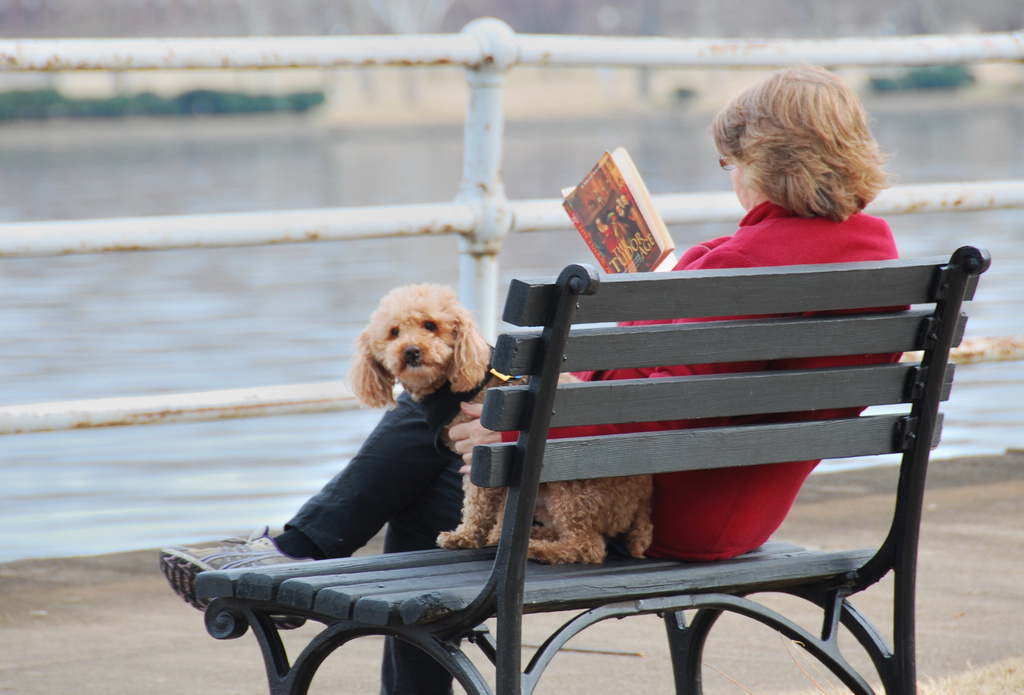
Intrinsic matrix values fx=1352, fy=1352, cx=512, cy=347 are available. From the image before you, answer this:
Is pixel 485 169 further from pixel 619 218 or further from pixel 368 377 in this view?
pixel 619 218

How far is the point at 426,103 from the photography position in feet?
161

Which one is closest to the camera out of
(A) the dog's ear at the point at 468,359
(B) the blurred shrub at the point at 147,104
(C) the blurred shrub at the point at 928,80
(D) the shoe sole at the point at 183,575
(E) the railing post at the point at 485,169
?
(D) the shoe sole at the point at 183,575

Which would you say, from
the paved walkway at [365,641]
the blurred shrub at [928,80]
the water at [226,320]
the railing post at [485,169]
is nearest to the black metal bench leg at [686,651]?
the paved walkway at [365,641]

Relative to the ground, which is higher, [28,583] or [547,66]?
[547,66]

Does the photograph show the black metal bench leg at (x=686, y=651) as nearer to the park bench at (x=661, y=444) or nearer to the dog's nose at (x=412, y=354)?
the park bench at (x=661, y=444)

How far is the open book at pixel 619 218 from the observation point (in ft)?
8.13

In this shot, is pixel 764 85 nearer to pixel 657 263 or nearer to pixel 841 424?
pixel 657 263

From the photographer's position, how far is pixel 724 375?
205 centimetres

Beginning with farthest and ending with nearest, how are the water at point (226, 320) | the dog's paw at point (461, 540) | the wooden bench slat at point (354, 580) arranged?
the water at point (226, 320) < the dog's paw at point (461, 540) < the wooden bench slat at point (354, 580)

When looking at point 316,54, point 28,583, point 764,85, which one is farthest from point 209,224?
point 764,85

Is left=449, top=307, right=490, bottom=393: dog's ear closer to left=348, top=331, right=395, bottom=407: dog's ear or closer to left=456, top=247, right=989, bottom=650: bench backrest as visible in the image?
left=348, top=331, right=395, bottom=407: dog's ear

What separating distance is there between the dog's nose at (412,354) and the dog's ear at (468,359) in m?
0.08

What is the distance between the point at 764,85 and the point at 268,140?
32.6 meters

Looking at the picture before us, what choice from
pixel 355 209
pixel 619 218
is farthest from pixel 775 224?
pixel 355 209
